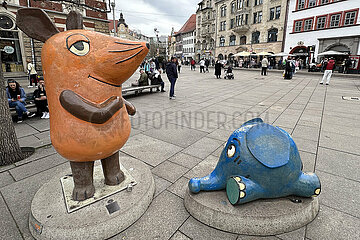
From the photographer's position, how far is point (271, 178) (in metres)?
1.95

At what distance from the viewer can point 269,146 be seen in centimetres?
194

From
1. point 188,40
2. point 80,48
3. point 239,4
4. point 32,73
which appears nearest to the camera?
point 80,48

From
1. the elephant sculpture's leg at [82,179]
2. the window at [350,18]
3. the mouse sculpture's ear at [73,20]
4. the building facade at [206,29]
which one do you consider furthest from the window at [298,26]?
the elephant sculpture's leg at [82,179]

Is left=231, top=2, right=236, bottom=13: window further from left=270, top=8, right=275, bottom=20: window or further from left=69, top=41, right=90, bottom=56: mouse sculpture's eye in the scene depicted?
left=69, top=41, right=90, bottom=56: mouse sculpture's eye

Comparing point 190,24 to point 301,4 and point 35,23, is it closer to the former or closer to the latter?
point 301,4

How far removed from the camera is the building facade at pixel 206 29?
49.0 m

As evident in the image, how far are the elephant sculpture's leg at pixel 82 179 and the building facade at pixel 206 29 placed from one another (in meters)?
47.8

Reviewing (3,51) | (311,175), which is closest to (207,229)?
(311,175)

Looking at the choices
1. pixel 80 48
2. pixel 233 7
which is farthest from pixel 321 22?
pixel 80 48

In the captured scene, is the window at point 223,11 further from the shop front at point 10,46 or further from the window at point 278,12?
the shop front at point 10,46

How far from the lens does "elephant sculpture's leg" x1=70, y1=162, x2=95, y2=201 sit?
7.12ft

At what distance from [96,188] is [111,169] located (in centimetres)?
28

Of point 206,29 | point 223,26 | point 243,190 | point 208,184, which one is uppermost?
point 206,29

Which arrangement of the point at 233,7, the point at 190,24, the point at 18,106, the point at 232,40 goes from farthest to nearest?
1. the point at 190,24
2. the point at 232,40
3. the point at 233,7
4. the point at 18,106
